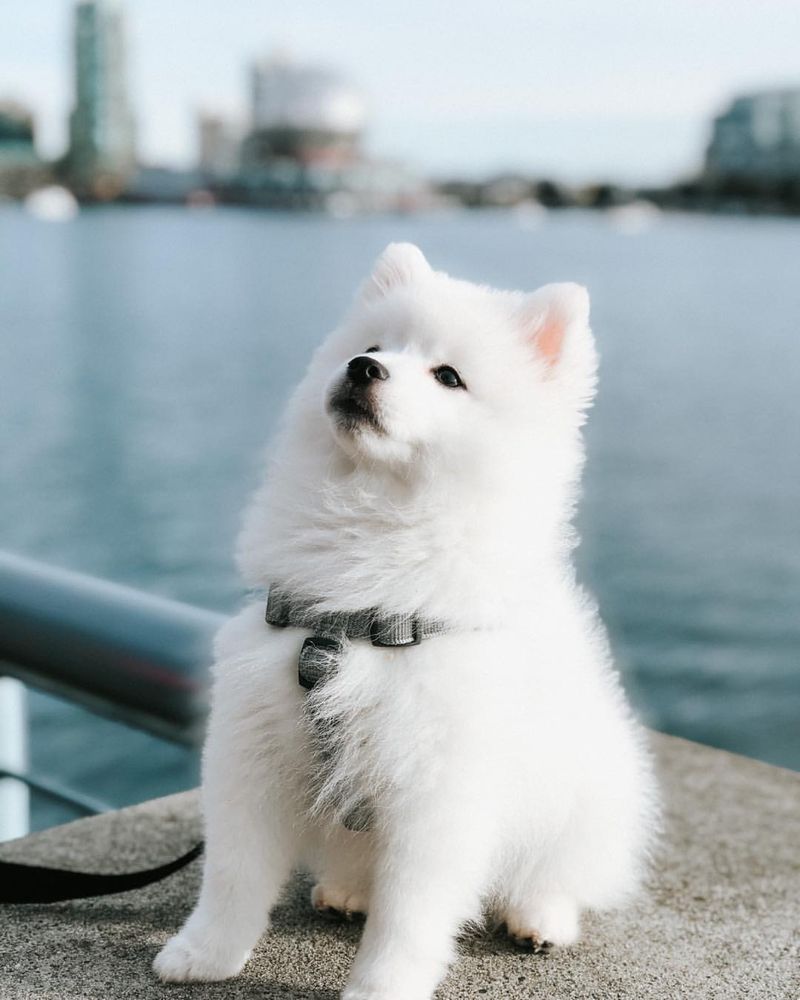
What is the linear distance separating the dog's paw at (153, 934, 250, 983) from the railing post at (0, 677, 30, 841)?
1235mm

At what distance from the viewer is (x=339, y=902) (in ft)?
8.07

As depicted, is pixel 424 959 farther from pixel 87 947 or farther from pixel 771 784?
pixel 771 784

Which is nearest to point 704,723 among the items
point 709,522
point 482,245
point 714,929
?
point 709,522

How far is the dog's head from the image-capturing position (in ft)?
6.48

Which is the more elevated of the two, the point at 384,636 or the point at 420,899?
the point at 384,636

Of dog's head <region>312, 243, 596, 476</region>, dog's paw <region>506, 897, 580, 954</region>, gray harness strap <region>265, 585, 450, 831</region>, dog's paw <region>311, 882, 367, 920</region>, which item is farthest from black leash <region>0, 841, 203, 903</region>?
dog's head <region>312, 243, 596, 476</region>

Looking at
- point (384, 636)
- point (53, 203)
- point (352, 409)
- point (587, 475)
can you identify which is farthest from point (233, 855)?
point (53, 203)

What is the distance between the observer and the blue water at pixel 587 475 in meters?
13.3

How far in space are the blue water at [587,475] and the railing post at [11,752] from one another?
129cm

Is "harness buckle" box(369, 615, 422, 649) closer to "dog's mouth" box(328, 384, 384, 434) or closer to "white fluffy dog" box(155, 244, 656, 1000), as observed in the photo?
"white fluffy dog" box(155, 244, 656, 1000)

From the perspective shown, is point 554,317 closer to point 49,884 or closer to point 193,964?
point 193,964

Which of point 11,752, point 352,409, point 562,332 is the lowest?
point 11,752

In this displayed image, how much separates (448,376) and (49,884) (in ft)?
4.28

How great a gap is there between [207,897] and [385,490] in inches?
32.1
